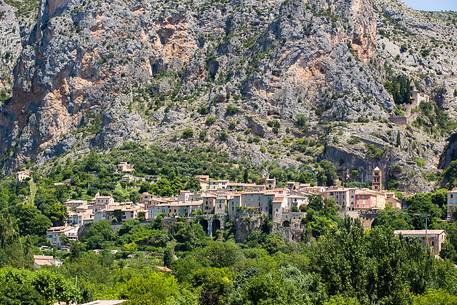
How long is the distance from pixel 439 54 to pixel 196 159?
55437 millimetres

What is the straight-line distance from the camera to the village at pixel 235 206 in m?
134

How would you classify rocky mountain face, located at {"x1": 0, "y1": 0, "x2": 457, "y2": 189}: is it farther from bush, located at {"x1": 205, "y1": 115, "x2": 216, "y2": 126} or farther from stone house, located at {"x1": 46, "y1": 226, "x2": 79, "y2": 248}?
stone house, located at {"x1": 46, "y1": 226, "x2": 79, "y2": 248}

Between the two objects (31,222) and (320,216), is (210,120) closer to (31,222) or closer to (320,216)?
(31,222)

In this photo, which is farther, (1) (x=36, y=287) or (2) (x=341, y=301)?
(1) (x=36, y=287)

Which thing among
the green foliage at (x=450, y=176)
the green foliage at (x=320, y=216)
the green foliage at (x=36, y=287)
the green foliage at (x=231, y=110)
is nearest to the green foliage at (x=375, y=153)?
the green foliage at (x=450, y=176)

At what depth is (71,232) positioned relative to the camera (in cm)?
14162

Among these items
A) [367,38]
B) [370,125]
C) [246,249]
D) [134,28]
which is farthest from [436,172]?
[134,28]

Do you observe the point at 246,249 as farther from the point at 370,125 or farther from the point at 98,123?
the point at 98,123

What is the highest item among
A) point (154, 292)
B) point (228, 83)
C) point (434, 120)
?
point (228, 83)

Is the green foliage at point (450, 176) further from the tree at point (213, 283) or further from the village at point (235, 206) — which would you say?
the tree at point (213, 283)

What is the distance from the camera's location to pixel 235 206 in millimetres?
135750

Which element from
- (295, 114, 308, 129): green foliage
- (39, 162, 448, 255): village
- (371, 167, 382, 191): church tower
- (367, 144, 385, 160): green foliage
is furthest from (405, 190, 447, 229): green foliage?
(295, 114, 308, 129): green foliage

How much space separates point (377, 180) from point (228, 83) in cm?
3099

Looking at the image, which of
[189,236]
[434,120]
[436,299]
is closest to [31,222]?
[189,236]
